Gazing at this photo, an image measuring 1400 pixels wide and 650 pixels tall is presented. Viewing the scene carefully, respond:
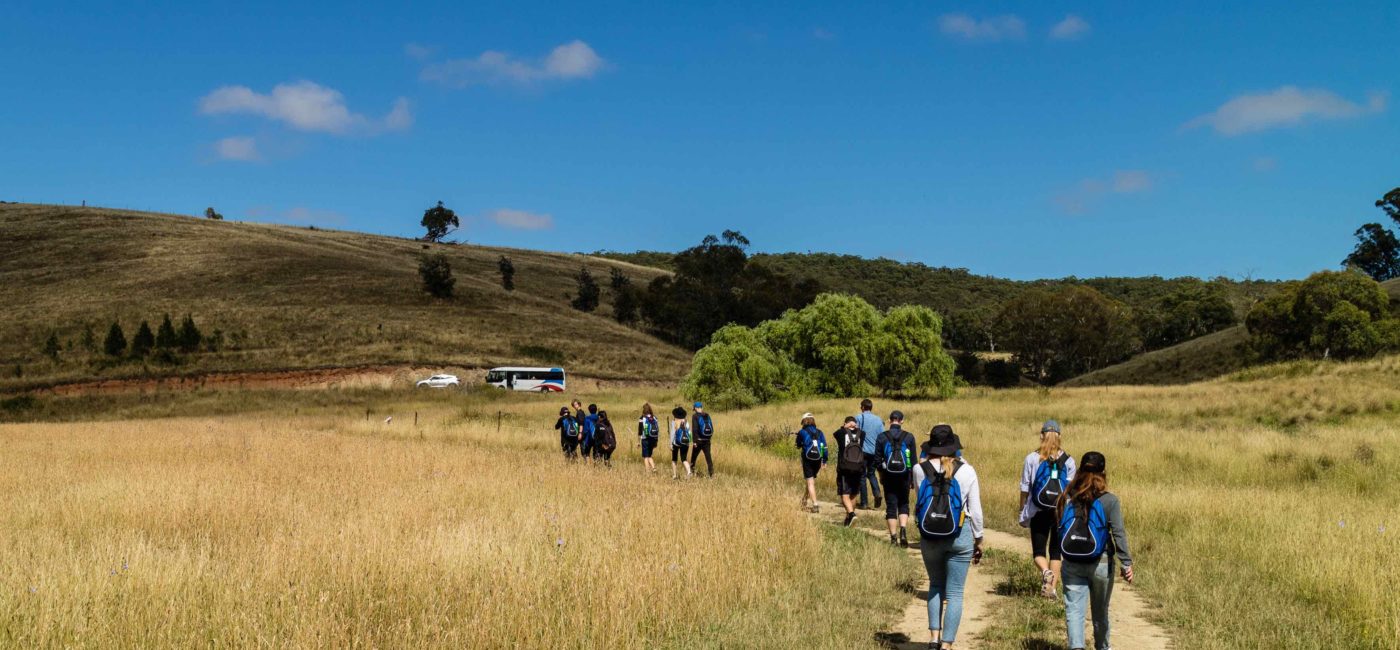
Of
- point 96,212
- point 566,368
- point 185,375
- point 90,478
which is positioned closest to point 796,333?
point 566,368

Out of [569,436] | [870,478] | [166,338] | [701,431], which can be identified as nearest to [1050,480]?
[870,478]

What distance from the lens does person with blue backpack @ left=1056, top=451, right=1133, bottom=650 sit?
705 centimetres

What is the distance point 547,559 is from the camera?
8820 millimetres

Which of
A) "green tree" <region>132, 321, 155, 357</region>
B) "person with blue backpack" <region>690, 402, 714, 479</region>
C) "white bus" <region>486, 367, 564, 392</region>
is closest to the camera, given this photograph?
"person with blue backpack" <region>690, 402, 714, 479</region>

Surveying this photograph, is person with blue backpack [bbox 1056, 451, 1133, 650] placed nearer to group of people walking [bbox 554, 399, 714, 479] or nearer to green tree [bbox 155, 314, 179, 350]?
group of people walking [bbox 554, 399, 714, 479]

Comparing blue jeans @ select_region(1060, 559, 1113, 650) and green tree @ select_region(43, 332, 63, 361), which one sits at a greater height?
Result: green tree @ select_region(43, 332, 63, 361)

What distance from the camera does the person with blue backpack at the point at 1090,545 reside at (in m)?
7.05

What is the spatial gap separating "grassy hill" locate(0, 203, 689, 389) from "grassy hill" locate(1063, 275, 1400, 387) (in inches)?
1510

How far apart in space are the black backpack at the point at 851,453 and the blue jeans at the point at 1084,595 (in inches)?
291

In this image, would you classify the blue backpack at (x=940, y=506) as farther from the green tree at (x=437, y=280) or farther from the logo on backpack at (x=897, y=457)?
the green tree at (x=437, y=280)

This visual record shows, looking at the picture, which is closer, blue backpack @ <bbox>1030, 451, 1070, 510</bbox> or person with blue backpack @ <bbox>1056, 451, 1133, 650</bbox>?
person with blue backpack @ <bbox>1056, 451, 1133, 650</bbox>

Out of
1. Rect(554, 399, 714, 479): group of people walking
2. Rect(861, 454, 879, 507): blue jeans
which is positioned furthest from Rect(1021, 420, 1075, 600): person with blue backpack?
Rect(554, 399, 714, 479): group of people walking

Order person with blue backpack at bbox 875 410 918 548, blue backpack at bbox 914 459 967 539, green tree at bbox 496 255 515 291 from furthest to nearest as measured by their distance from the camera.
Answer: green tree at bbox 496 255 515 291
person with blue backpack at bbox 875 410 918 548
blue backpack at bbox 914 459 967 539

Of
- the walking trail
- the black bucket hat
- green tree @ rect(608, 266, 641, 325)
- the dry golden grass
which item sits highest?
green tree @ rect(608, 266, 641, 325)
